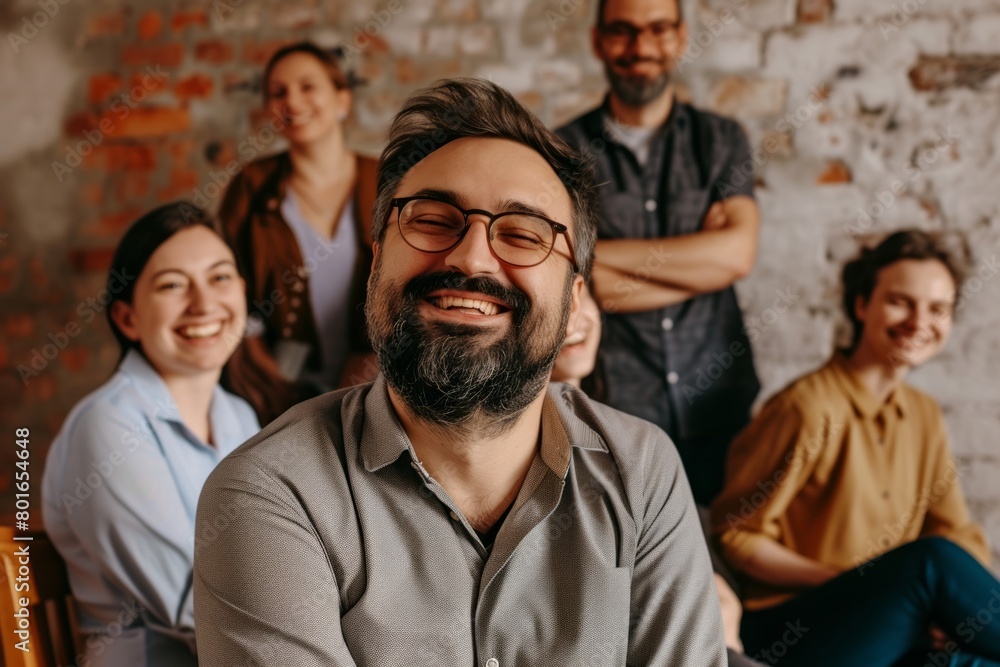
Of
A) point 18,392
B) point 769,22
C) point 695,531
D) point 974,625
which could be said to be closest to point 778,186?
point 769,22

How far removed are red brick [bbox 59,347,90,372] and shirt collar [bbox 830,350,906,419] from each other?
8.14 feet

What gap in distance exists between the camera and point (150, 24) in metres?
2.96

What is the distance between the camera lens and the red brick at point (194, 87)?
9.70 feet

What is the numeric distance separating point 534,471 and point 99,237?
84.8 inches

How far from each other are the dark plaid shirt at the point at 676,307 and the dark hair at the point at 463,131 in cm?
114

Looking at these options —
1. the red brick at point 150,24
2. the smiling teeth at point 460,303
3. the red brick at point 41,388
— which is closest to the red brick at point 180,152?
the red brick at point 150,24

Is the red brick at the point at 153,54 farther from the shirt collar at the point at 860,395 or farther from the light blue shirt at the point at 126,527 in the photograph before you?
the shirt collar at the point at 860,395

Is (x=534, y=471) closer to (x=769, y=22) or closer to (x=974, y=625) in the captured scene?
(x=974, y=625)

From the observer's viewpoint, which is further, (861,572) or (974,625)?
(861,572)

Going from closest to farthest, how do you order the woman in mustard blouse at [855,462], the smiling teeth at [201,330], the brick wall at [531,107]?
the smiling teeth at [201,330] < the woman in mustard blouse at [855,462] < the brick wall at [531,107]

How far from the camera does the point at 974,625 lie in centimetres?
216

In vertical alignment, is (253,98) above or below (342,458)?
above

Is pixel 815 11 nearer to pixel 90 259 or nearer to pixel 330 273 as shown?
pixel 330 273

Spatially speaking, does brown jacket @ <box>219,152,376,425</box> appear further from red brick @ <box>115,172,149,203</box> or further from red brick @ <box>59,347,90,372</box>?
red brick @ <box>59,347,90,372</box>
